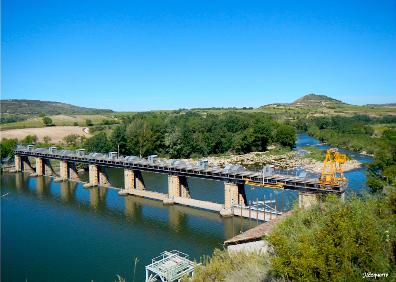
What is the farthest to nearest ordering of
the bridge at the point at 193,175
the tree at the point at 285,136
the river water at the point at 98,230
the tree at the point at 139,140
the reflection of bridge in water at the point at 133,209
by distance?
1. the tree at the point at 285,136
2. the tree at the point at 139,140
3. the reflection of bridge in water at the point at 133,209
4. the bridge at the point at 193,175
5. the river water at the point at 98,230

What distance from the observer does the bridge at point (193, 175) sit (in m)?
31.6

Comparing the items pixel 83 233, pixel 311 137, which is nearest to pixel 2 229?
pixel 83 233

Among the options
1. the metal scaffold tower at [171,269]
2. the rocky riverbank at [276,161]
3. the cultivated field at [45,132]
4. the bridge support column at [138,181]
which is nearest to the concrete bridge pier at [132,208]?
the bridge support column at [138,181]

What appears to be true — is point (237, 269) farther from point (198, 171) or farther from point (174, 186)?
point (174, 186)

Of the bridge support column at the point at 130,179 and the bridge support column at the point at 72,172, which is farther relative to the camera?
the bridge support column at the point at 72,172

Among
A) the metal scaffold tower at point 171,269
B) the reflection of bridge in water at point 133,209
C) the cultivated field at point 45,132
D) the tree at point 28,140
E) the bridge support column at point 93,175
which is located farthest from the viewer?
the cultivated field at point 45,132

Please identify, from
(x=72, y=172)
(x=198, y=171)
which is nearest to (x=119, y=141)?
(x=72, y=172)

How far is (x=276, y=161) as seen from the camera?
6694 cm

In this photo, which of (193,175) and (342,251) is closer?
(342,251)

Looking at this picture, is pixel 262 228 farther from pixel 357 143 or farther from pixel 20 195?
pixel 357 143

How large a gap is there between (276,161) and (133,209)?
33896 millimetres

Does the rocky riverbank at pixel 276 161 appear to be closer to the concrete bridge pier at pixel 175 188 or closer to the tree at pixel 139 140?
the tree at pixel 139 140

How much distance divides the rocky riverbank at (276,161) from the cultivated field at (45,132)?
44.7 metres

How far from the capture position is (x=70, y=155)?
5512cm
